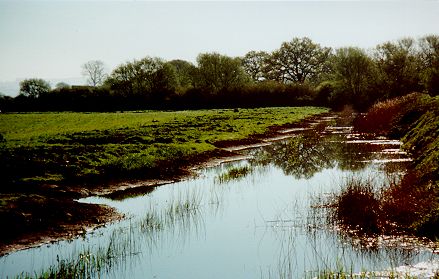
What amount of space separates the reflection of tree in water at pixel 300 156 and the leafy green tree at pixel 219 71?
7066cm

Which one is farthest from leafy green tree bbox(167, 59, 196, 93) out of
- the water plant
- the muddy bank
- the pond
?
the pond

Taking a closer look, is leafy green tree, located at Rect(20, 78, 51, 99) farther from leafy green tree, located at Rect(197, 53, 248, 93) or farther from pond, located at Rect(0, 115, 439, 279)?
pond, located at Rect(0, 115, 439, 279)

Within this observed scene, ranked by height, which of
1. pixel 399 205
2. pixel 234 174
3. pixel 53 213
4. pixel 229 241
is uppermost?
pixel 399 205

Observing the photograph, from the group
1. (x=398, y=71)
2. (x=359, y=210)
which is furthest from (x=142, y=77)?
(x=359, y=210)

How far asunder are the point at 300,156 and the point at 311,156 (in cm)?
77

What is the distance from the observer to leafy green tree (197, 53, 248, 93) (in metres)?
106

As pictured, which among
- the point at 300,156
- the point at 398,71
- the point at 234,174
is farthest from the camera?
the point at 398,71

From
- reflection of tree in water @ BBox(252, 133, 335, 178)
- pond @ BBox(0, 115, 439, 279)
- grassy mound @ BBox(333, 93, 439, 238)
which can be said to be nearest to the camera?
pond @ BBox(0, 115, 439, 279)

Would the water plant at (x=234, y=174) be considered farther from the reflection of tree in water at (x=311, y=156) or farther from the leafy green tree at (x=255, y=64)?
the leafy green tree at (x=255, y=64)

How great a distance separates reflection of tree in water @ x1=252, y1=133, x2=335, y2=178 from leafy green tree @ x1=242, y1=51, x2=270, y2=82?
97561 mm

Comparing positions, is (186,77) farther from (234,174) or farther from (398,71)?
(234,174)

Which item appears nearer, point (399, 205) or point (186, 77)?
point (399, 205)

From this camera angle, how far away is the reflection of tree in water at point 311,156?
23.9m

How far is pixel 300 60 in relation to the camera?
122m
